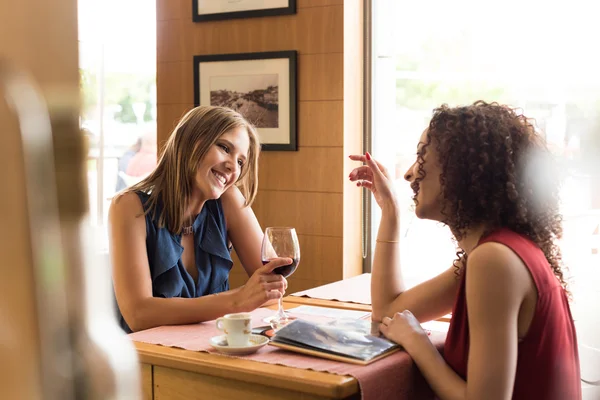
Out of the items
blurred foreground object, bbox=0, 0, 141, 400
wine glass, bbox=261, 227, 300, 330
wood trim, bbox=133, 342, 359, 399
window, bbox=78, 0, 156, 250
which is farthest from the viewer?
window, bbox=78, 0, 156, 250

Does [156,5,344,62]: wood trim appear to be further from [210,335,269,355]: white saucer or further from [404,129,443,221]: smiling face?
[210,335,269,355]: white saucer

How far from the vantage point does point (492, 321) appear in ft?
5.02

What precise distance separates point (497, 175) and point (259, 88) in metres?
2.92

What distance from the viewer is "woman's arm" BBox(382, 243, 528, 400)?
1521 mm

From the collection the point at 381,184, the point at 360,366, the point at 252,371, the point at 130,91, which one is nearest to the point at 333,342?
the point at 360,366

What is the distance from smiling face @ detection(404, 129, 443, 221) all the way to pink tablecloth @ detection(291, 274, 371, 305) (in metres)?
0.59

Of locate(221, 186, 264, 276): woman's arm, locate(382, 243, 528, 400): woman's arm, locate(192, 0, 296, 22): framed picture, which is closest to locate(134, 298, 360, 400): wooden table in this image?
locate(382, 243, 528, 400): woman's arm

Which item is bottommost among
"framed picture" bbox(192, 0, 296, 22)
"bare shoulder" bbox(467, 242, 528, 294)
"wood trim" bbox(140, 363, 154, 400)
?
"wood trim" bbox(140, 363, 154, 400)

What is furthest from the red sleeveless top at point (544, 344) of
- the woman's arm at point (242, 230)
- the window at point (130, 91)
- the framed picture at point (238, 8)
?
the window at point (130, 91)

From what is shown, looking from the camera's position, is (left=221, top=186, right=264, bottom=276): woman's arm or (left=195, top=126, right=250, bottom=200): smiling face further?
(left=221, top=186, right=264, bottom=276): woman's arm

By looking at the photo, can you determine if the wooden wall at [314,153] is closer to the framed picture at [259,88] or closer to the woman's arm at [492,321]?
the framed picture at [259,88]

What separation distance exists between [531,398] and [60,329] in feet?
5.26

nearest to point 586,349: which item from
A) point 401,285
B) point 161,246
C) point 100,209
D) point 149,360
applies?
point 401,285

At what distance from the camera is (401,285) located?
2.12 metres
